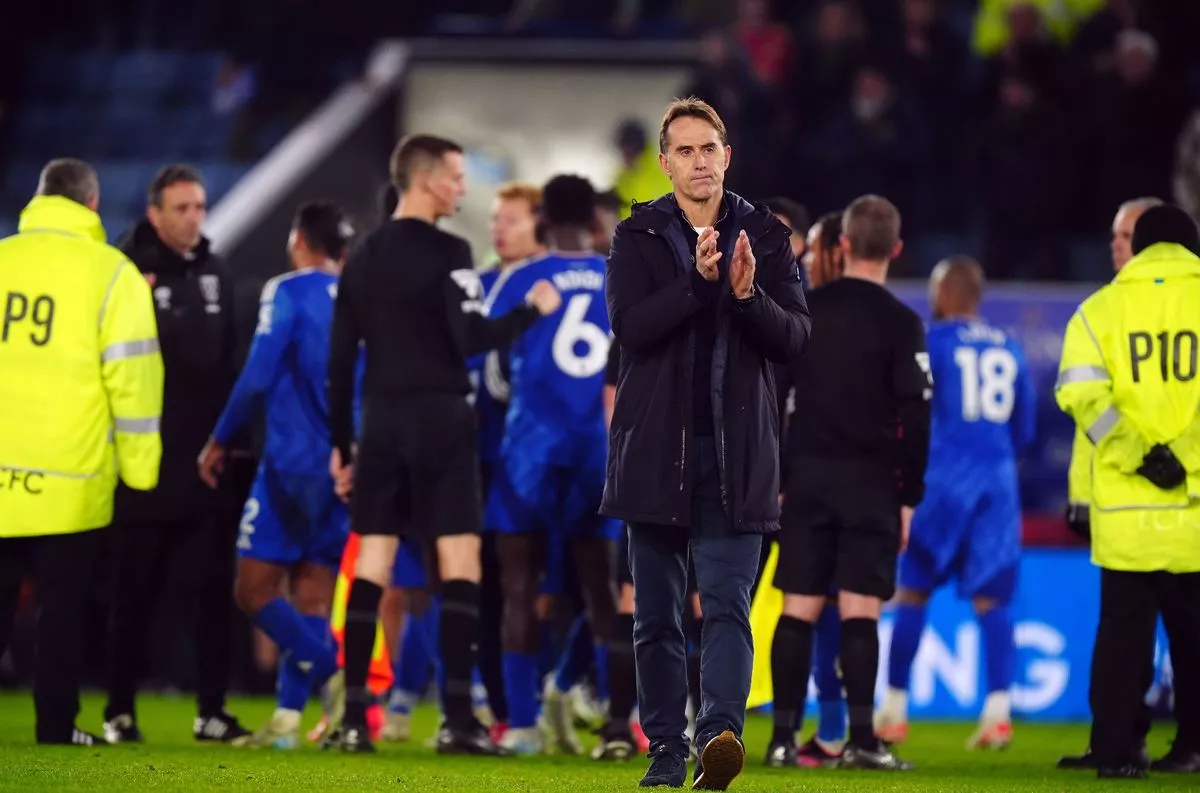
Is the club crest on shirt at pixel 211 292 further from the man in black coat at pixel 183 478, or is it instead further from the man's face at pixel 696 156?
the man's face at pixel 696 156

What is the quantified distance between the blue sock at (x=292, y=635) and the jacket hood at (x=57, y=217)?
178 centimetres

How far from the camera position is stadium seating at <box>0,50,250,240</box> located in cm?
1870

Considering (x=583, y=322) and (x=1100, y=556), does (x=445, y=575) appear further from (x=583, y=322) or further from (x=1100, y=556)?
(x=1100, y=556)

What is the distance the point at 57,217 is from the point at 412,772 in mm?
2804

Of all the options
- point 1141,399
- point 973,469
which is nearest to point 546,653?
point 973,469

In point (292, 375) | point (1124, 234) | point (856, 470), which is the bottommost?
point (856, 470)

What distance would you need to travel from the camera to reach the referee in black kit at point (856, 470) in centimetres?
821

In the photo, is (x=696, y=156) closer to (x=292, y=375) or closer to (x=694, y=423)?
(x=694, y=423)

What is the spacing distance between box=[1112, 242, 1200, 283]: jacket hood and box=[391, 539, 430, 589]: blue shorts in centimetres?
364

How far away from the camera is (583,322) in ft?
29.9

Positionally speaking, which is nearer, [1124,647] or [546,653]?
[1124,647]

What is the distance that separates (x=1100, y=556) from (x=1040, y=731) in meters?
3.71

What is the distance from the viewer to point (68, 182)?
339 inches

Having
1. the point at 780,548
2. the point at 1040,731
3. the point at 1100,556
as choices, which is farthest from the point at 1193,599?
the point at 1040,731
